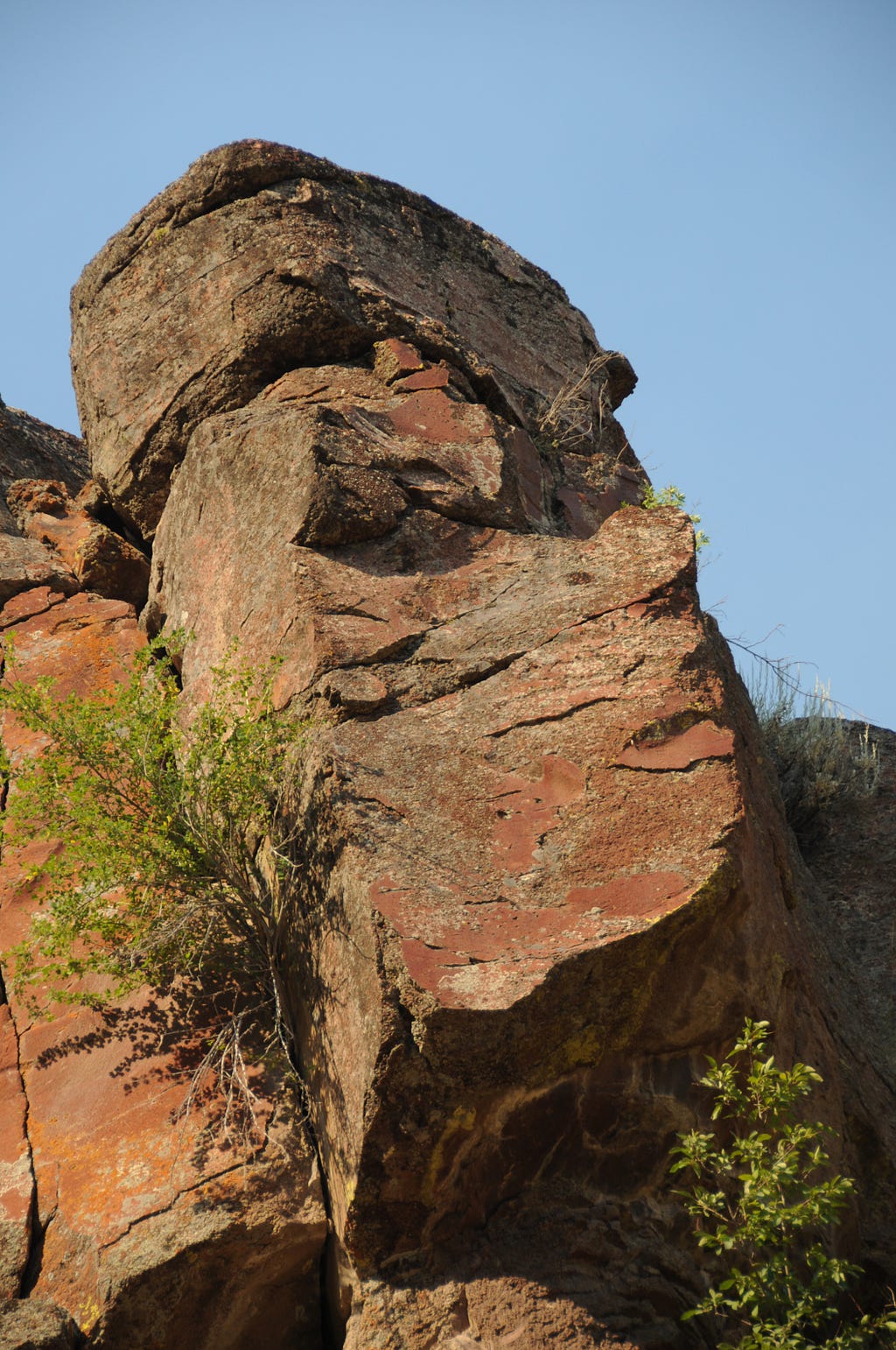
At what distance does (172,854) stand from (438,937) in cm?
118

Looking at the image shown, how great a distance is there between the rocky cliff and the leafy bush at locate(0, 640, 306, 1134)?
0.62 feet

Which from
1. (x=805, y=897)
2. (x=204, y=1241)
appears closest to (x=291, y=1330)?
(x=204, y=1241)

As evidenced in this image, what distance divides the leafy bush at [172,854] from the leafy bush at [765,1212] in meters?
1.58

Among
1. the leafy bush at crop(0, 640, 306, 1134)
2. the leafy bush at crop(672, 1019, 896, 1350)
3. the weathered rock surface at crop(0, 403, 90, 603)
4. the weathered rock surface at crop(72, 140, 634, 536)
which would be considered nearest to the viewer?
the leafy bush at crop(672, 1019, 896, 1350)

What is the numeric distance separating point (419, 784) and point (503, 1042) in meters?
1.02

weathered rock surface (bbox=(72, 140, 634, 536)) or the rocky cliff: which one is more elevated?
weathered rock surface (bbox=(72, 140, 634, 536))

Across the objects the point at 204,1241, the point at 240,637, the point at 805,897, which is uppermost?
the point at 240,637

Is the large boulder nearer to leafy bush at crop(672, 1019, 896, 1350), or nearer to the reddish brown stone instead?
leafy bush at crop(672, 1019, 896, 1350)

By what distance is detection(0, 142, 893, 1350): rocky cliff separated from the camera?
3898 mm

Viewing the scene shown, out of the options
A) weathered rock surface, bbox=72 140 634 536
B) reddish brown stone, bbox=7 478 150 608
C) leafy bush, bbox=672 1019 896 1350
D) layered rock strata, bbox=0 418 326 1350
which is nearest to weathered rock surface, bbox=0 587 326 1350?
layered rock strata, bbox=0 418 326 1350

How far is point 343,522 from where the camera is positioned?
5.47m

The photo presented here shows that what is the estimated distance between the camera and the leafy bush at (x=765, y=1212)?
371 cm

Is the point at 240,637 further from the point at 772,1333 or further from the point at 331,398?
the point at 772,1333

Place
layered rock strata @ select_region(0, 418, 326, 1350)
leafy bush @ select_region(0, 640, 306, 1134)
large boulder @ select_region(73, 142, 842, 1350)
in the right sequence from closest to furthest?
large boulder @ select_region(73, 142, 842, 1350)
layered rock strata @ select_region(0, 418, 326, 1350)
leafy bush @ select_region(0, 640, 306, 1134)
